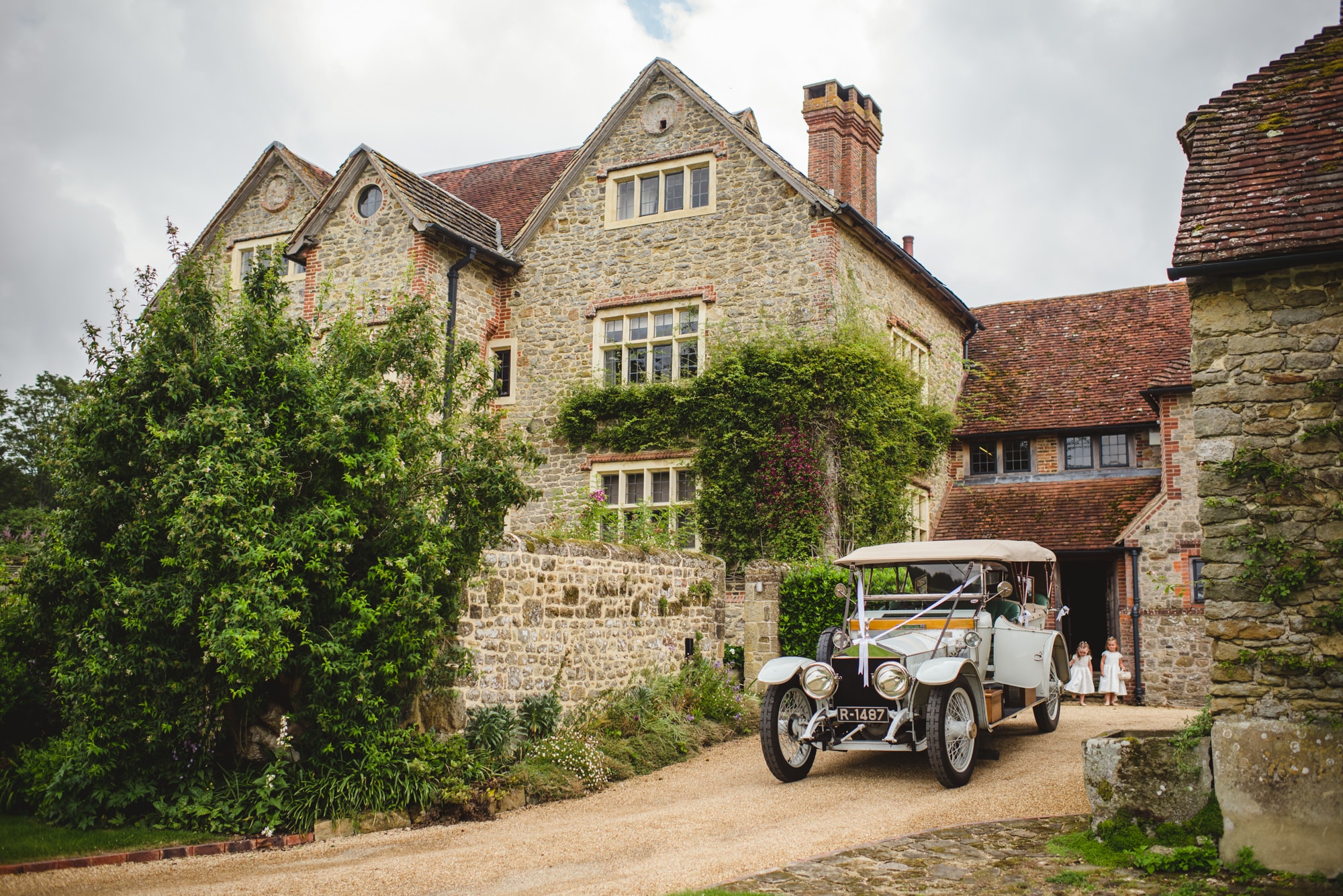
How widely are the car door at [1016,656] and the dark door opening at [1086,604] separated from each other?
10597 millimetres

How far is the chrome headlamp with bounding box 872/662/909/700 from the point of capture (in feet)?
29.5

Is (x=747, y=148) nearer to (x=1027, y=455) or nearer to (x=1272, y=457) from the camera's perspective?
(x=1027, y=455)

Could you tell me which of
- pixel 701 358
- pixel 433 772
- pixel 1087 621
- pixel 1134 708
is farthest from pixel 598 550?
pixel 1087 621

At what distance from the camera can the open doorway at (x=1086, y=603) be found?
20.6 metres

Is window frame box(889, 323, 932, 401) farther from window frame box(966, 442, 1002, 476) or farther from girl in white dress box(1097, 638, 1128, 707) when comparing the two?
girl in white dress box(1097, 638, 1128, 707)

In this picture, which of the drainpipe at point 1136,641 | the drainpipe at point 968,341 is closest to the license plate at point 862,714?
the drainpipe at point 1136,641

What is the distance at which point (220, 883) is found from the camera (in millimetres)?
6770

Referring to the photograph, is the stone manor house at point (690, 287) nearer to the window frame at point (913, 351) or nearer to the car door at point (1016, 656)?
the window frame at point (913, 351)

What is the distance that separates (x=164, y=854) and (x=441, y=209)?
13.4 metres

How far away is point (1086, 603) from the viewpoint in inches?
826

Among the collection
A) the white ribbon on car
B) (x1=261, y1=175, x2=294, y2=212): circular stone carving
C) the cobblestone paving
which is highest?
(x1=261, y1=175, x2=294, y2=212): circular stone carving

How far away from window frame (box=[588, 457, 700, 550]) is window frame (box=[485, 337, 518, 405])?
226 centimetres

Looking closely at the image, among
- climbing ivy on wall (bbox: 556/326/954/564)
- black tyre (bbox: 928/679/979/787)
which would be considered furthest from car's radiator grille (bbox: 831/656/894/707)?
climbing ivy on wall (bbox: 556/326/954/564)

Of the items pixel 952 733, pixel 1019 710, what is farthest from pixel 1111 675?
pixel 952 733
